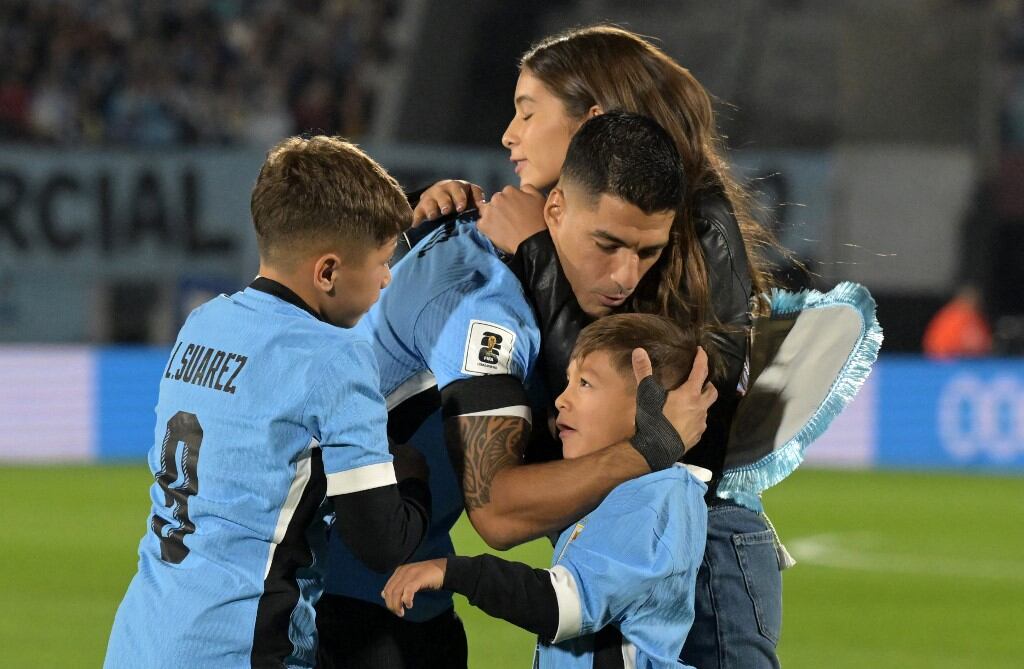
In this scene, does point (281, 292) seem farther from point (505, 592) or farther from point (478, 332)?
point (505, 592)

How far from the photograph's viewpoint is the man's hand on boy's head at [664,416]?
2971 mm

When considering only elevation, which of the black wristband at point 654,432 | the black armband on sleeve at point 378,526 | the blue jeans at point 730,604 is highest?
the black wristband at point 654,432

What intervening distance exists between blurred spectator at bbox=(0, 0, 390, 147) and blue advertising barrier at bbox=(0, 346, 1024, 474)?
15.4 feet

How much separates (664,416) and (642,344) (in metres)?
0.16

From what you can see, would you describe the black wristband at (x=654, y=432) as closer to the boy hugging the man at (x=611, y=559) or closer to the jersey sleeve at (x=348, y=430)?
the boy hugging the man at (x=611, y=559)

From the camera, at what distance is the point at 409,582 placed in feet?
9.29

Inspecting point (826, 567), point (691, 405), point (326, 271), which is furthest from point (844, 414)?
point (326, 271)

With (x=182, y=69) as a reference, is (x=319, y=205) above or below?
above

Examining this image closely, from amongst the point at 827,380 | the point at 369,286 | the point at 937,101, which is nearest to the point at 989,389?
the point at 937,101

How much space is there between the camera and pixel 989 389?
13.5 meters

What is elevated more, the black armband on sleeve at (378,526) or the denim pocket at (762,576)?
the black armband on sleeve at (378,526)

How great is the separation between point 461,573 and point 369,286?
0.58m

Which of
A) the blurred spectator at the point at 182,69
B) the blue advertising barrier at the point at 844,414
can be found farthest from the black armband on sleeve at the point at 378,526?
the blurred spectator at the point at 182,69

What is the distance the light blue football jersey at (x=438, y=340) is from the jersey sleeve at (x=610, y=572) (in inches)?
14.3
